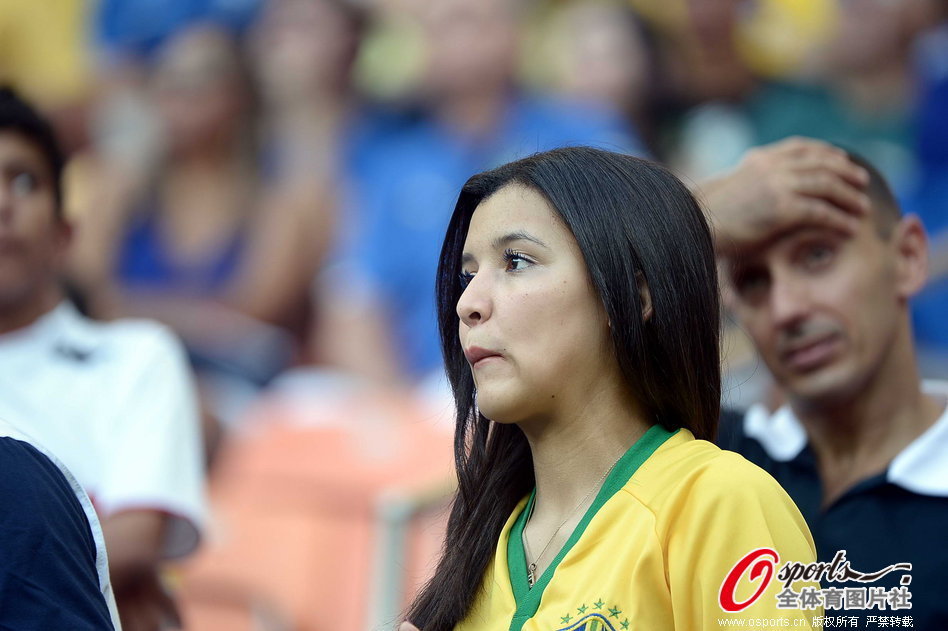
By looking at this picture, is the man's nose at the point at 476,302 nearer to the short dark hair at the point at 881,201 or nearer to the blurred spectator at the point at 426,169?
the short dark hair at the point at 881,201

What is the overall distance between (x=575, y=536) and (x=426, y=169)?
10.9 feet

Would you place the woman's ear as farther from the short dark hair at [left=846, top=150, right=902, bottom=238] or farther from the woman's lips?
the short dark hair at [left=846, top=150, right=902, bottom=238]

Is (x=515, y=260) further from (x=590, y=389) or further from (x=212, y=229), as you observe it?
(x=212, y=229)

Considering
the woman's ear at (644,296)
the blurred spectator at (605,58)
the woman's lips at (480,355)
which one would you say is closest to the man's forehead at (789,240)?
the woman's ear at (644,296)

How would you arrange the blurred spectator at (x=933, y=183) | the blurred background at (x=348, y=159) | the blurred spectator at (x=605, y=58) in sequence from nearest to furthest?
the blurred spectator at (x=933, y=183) < the blurred background at (x=348, y=159) < the blurred spectator at (x=605, y=58)

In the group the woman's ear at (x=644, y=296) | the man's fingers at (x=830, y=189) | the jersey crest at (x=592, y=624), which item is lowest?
the jersey crest at (x=592, y=624)

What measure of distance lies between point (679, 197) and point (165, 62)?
4228mm

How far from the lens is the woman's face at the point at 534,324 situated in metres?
1.44

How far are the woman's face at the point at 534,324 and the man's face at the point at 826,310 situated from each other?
0.73 m

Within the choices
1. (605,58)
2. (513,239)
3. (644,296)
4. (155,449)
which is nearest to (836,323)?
(644,296)

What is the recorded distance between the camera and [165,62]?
207 inches

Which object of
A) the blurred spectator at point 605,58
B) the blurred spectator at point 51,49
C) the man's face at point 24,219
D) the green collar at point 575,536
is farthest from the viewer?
the blurred spectator at point 51,49

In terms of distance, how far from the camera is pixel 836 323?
2072mm

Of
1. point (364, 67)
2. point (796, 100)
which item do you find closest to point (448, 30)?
point (364, 67)
